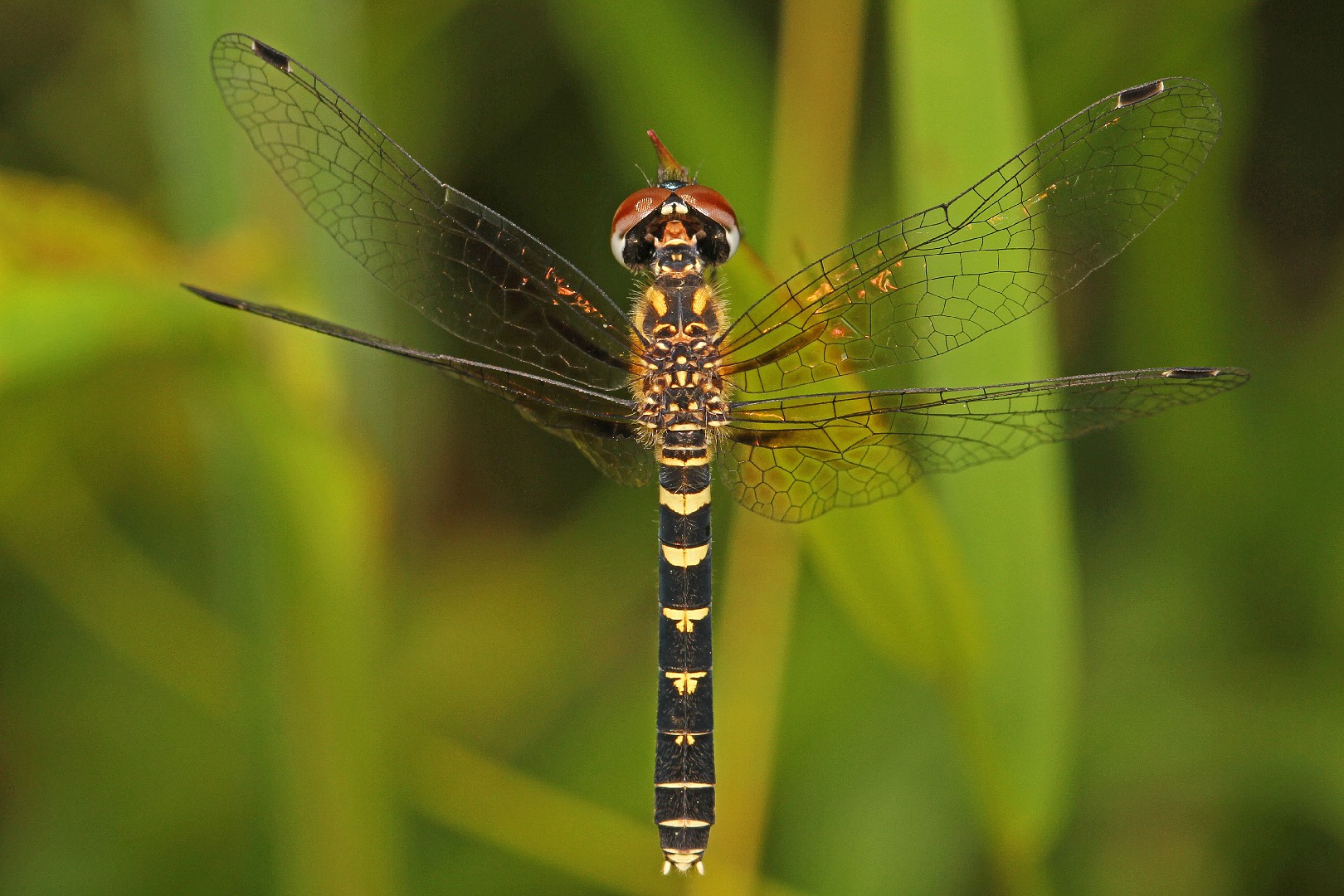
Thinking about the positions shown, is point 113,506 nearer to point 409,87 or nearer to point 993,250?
point 409,87

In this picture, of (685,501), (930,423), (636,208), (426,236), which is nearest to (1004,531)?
(930,423)

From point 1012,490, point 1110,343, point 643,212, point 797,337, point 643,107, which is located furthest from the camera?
point 1110,343

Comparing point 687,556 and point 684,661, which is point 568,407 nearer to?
point 687,556

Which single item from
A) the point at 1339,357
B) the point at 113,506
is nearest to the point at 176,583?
the point at 113,506

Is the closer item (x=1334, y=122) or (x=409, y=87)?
(x=1334, y=122)

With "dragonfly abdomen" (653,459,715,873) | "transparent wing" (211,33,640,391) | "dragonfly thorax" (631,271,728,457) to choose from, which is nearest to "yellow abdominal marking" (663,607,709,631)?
"dragonfly abdomen" (653,459,715,873)

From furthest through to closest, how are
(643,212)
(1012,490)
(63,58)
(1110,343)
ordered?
(63,58) → (1110,343) → (643,212) → (1012,490)
